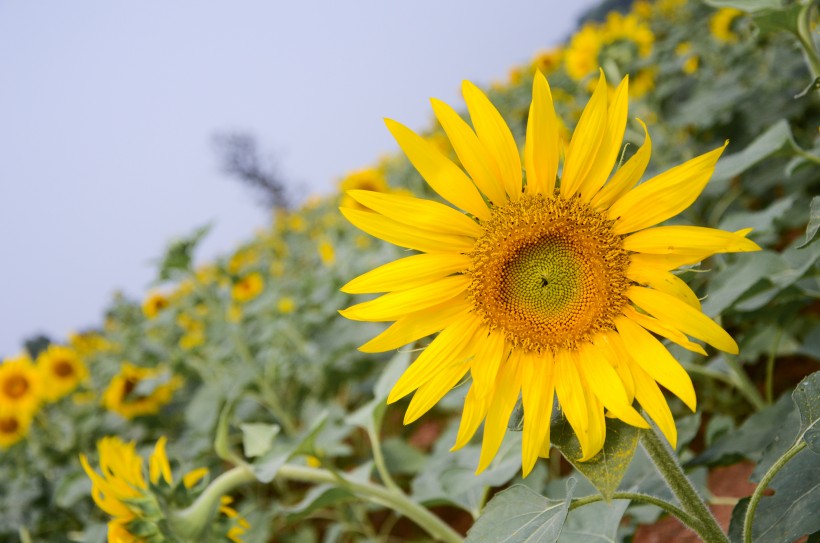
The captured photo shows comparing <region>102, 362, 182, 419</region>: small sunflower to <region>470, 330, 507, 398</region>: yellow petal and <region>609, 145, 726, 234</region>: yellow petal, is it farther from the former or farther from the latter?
<region>609, 145, 726, 234</region>: yellow petal

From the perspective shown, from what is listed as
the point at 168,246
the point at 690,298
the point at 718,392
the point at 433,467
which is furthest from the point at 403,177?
the point at 690,298

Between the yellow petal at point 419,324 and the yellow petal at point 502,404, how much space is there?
0.09m

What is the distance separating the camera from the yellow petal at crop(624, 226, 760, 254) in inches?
28.4

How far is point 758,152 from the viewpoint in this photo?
4.03 feet

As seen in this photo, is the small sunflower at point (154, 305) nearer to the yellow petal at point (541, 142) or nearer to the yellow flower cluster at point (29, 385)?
the yellow flower cluster at point (29, 385)

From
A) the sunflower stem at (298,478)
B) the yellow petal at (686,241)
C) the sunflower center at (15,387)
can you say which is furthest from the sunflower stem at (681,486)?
the sunflower center at (15,387)

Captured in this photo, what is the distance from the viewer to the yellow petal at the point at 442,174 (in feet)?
2.67

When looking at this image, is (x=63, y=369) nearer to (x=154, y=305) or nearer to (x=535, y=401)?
(x=154, y=305)

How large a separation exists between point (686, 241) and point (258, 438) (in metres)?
0.86

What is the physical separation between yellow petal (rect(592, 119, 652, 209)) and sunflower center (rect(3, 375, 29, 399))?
3442mm

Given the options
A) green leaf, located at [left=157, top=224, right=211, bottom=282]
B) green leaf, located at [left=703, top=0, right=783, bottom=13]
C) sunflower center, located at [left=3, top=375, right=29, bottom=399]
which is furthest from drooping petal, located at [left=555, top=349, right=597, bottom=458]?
sunflower center, located at [left=3, top=375, right=29, bottom=399]

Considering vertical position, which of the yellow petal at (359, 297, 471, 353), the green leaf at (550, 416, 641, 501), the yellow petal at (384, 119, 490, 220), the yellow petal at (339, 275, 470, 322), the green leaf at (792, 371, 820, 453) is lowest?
the green leaf at (792, 371, 820, 453)

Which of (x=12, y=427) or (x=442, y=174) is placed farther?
(x=12, y=427)

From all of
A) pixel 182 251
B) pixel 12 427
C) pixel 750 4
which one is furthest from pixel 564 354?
pixel 12 427
